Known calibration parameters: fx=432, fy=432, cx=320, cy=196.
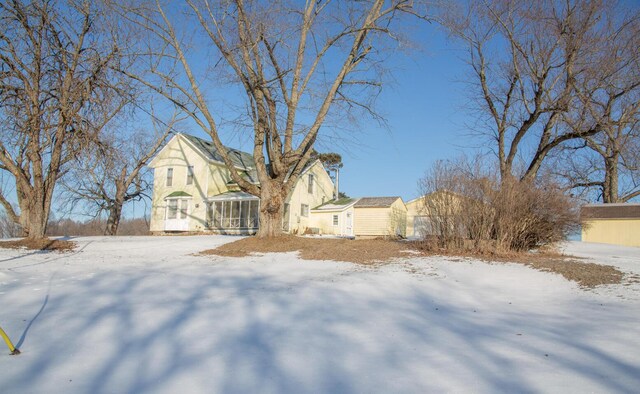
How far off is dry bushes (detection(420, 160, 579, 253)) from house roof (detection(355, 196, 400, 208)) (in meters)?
14.8

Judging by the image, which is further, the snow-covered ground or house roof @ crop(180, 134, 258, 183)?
house roof @ crop(180, 134, 258, 183)

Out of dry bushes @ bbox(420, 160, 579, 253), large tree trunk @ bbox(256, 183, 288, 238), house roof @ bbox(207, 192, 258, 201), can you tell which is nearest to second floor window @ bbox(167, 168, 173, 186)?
house roof @ bbox(207, 192, 258, 201)

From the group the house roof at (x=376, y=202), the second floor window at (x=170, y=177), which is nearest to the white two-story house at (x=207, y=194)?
the second floor window at (x=170, y=177)

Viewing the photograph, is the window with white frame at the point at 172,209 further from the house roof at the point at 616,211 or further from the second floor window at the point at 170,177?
the house roof at the point at 616,211

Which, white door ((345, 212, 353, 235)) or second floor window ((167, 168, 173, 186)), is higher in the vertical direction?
second floor window ((167, 168, 173, 186))

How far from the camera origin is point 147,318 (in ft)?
16.1

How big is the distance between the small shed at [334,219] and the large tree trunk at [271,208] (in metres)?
15.4

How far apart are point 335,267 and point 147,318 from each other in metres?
4.87

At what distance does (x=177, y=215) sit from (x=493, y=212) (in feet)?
78.0

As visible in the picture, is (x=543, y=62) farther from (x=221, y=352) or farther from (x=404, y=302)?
(x=221, y=352)

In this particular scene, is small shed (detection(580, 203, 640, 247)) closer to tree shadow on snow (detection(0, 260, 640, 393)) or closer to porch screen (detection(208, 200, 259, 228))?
porch screen (detection(208, 200, 259, 228))

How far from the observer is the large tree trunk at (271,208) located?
13.9m

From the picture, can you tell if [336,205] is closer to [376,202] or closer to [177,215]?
[376,202]

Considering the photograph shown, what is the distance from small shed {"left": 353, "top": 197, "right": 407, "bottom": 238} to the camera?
87.4 ft
